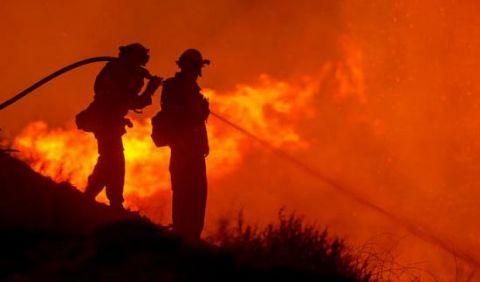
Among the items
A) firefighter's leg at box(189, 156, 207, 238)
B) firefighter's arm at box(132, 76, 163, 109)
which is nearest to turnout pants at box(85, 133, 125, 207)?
firefighter's arm at box(132, 76, 163, 109)

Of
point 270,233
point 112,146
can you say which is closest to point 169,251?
point 270,233

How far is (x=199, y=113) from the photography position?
10719 mm

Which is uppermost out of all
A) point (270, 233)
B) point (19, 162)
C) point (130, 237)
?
point (19, 162)

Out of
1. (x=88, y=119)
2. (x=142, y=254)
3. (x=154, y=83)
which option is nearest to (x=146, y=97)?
(x=154, y=83)

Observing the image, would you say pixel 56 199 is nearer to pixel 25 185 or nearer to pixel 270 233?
pixel 25 185

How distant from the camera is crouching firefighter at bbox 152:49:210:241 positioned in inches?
417

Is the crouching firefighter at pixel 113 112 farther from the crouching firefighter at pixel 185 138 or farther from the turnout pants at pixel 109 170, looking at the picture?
the crouching firefighter at pixel 185 138

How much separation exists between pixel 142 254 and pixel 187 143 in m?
4.03

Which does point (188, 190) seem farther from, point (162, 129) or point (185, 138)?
point (162, 129)

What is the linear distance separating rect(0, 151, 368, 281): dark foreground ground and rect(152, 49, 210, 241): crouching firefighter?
Result: 166cm

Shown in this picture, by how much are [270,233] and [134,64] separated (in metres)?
3.35

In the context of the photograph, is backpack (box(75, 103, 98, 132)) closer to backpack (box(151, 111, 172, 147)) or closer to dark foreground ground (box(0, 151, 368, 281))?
backpack (box(151, 111, 172, 147))

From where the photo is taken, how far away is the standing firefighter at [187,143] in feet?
34.8

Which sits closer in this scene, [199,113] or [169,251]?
[169,251]
